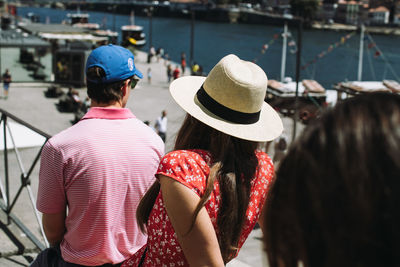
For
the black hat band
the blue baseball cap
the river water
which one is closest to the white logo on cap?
the blue baseball cap

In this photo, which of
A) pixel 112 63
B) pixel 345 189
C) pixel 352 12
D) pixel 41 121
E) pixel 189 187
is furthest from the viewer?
pixel 352 12

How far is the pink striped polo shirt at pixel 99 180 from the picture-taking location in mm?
1941

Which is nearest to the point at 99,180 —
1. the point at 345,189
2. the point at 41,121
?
the point at 345,189

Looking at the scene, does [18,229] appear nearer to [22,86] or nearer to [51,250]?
Answer: [51,250]

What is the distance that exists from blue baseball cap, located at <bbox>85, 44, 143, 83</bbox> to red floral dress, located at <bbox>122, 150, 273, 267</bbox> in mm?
638

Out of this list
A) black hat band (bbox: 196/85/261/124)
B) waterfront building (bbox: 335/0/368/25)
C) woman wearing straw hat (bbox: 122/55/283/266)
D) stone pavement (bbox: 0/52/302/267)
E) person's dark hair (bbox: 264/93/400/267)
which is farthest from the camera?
waterfront building (bbox: 335/0/368/25)

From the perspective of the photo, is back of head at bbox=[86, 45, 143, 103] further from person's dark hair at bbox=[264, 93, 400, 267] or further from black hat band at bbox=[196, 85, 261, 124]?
person's dark hair at bbox=[264, 93, 400, 267]

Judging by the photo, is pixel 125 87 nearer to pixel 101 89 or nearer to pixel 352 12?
pixel 101 89

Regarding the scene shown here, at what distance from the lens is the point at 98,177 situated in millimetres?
1967

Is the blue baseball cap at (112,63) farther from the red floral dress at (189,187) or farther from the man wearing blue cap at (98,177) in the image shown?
the red floral dress at (189,187)

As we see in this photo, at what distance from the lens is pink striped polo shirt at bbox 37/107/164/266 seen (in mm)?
1941

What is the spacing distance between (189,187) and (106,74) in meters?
0.77

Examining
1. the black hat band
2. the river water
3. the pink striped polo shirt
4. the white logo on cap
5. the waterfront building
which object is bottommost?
the river water

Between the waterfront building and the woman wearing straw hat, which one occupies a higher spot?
the waterfront building
